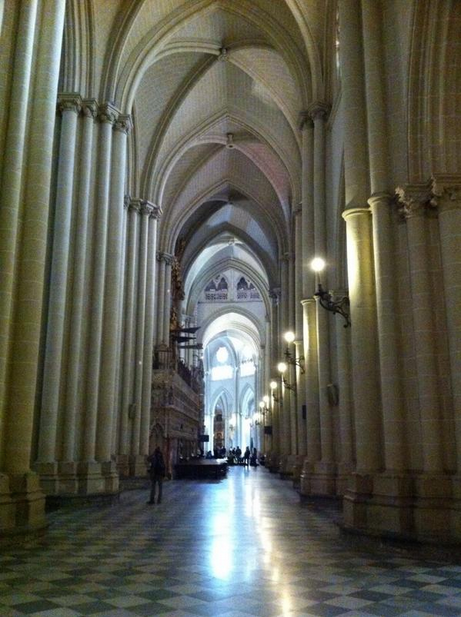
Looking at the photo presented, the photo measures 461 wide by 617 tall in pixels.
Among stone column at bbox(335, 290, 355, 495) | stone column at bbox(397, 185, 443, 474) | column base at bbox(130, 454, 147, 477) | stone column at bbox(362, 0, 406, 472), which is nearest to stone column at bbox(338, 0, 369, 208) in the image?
stone column at bbox(362, 0, 406, 472)

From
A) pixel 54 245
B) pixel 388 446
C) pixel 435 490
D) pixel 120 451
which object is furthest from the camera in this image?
pixel 120 451

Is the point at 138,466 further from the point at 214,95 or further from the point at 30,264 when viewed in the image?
the point at 214,95

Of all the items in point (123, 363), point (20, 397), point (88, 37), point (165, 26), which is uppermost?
point (165, 26)

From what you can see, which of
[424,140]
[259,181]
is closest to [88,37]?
[424,140]

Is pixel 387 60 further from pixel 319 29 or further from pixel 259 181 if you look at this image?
pixel 259 181

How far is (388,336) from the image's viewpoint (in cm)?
910

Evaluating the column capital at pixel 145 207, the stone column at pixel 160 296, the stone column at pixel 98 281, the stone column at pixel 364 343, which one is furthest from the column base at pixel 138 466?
the stone column at pixel 364 343

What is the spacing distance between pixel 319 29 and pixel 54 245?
9.44 meters

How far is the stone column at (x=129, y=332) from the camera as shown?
67.5ft

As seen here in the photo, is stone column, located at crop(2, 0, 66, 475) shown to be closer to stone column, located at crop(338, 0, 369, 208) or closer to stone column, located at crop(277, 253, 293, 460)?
stone column, located at crop(338, 0, 369, 208)

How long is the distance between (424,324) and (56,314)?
27.6ft

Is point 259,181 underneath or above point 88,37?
above

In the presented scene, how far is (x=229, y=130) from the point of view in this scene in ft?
90.9

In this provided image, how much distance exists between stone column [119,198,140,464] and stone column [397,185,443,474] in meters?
13.8
